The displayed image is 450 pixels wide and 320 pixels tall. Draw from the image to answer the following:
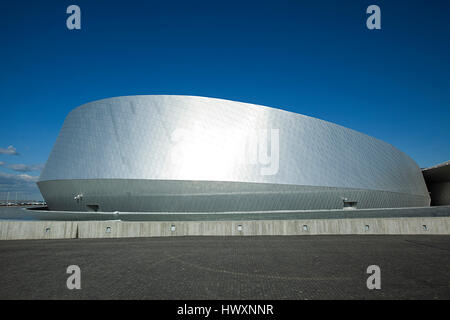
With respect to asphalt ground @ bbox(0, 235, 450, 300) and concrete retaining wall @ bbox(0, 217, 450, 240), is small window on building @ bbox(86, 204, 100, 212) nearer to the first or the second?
concrete retaining wall @ bbox(0, 217, 450, 240)

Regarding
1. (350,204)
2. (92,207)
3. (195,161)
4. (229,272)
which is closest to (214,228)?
(229,272)

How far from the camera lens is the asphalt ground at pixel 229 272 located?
485 centimetres

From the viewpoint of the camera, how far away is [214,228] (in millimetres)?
13820

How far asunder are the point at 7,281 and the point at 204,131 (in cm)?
1959

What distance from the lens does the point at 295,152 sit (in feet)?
86.3

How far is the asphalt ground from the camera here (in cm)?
485

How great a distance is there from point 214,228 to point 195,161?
33.4ft

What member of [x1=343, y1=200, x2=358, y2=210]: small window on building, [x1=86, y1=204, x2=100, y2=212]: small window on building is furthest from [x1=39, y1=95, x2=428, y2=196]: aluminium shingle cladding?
[x1=86, y1=204, x2=100, y2=212]: small window on building

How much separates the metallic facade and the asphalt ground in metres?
13.0

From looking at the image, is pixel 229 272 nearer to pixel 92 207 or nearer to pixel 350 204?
pixel 92 207

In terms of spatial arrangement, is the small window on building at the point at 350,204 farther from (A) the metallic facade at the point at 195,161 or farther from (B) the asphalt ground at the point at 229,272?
(B) the asphalt ground at the point at 229,272

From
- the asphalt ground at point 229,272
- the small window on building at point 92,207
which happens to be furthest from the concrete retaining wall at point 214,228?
the small window on building at point 92,207
